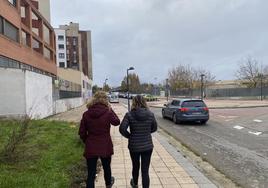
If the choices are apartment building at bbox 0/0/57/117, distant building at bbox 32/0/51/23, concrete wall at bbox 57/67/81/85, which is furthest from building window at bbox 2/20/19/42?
concrete wall at bbox 57/67/81/85

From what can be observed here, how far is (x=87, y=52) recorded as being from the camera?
140 m

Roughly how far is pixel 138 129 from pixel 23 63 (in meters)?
31.5

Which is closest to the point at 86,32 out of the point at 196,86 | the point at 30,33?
the point at 196,86

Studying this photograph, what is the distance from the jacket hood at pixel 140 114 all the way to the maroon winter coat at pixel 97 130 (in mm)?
352

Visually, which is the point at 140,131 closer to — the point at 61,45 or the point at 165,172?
the point at 165,172

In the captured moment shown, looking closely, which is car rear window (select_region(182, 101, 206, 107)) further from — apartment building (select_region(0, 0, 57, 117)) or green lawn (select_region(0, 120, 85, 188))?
green lawn (select_region(0, 120, 85, 188))

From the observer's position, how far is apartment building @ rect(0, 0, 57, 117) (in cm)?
2077

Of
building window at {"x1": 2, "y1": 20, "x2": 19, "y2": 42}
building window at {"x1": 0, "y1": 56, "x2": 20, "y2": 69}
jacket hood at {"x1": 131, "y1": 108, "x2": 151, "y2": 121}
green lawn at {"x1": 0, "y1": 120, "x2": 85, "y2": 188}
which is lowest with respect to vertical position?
green lawn at {"x1": 0, "y1": 120, "x2": 85, "y2": 188}

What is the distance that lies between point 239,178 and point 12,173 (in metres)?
4.51

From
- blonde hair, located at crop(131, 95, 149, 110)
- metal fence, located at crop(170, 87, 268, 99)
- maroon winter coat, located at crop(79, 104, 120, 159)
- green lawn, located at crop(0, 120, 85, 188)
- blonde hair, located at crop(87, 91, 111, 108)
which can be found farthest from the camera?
metal fence, located at crop(170, 87, 268, 99)

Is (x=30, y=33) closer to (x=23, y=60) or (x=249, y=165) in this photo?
(x=23, y=60)

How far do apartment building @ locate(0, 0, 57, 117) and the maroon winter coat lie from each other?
6.39 metres

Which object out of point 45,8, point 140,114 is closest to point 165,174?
point 140,114

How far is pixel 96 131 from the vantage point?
555 cm
